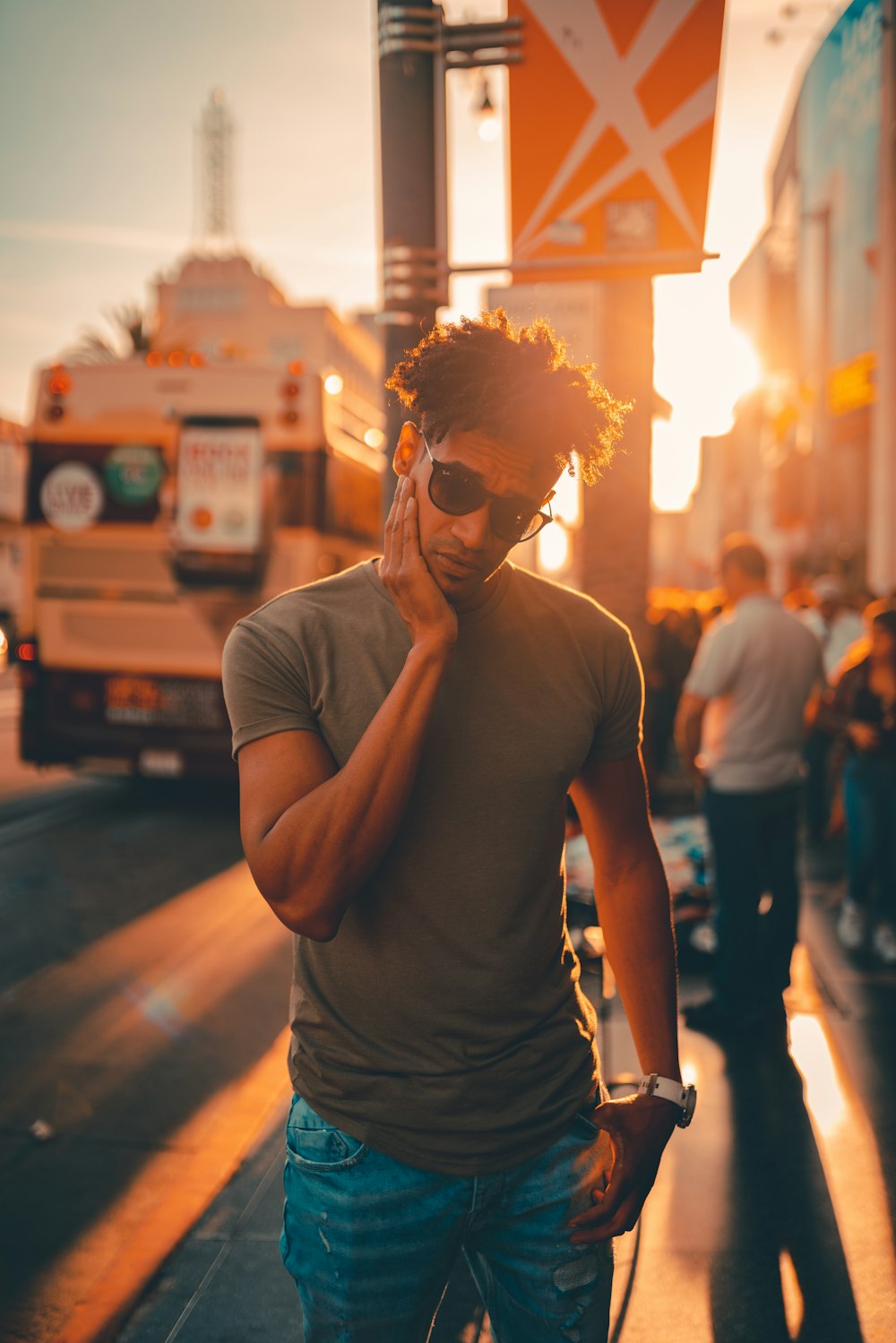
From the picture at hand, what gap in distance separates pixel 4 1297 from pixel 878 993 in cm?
404

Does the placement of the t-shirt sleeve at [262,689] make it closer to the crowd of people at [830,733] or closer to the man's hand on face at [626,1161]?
the man's hand on face at [626,1161]

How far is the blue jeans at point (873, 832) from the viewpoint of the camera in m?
6.18

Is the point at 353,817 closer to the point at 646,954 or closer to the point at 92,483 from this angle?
the point at 646,954

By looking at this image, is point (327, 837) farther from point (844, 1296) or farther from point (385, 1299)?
point (844, 1296)

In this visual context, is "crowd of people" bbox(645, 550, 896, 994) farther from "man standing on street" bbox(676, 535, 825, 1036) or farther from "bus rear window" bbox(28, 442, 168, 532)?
"bus rear window" bbox(28, 442, 168, 532)

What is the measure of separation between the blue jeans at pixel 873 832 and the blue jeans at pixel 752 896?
1138 mm

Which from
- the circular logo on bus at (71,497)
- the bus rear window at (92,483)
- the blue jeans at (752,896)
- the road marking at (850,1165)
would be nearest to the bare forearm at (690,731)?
the blue jeans at (752,896)

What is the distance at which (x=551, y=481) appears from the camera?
180 cm

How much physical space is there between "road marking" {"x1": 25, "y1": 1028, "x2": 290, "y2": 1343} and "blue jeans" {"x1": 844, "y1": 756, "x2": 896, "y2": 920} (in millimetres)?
3273

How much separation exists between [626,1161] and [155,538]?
29.5 feet

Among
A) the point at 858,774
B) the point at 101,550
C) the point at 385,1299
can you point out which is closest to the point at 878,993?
the point at 858,774

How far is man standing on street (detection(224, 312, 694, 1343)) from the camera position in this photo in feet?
5.16

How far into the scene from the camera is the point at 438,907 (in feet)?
5.36

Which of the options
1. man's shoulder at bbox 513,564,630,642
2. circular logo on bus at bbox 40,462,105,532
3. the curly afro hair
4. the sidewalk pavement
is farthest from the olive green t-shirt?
circular logo on bus at bbox 40,462,105,532
